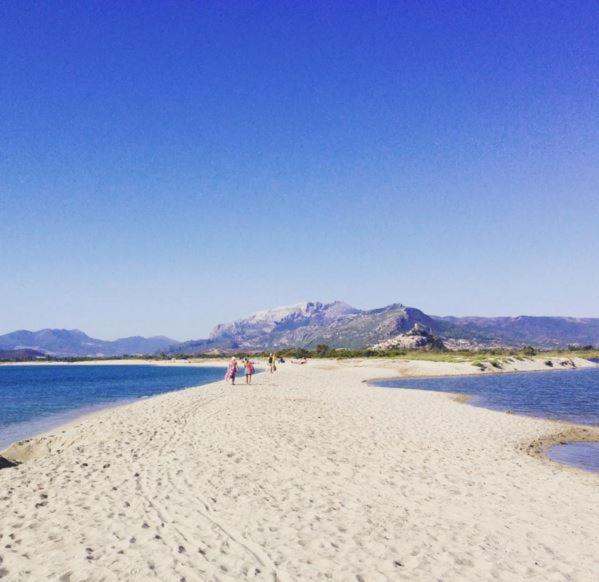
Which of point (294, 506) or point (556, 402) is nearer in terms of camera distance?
point (294, 506)

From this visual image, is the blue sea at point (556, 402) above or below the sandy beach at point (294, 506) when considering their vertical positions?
below

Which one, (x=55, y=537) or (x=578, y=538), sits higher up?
(x=55, y=537)

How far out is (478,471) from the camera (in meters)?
14.2

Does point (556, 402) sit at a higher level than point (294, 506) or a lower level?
lower

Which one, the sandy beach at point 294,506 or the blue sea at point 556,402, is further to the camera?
the blue sea at point 556,402

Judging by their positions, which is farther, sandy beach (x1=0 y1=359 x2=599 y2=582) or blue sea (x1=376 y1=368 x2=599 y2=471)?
blue sea (x1=376 y1=368 x2=599 y2=471)

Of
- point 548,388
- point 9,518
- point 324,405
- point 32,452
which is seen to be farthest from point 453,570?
point 548,388

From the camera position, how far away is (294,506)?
10.5 metres

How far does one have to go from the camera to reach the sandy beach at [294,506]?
7625 mm

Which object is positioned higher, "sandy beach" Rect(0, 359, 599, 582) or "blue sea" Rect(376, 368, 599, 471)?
"sandy beach" Rect(0, 359, 599, 582)

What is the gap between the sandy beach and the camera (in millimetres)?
7625

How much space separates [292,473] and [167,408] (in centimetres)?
1667

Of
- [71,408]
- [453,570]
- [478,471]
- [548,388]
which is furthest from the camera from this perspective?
[548,388]

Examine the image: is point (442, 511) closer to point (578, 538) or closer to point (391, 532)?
point (391, 532)
